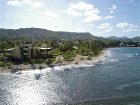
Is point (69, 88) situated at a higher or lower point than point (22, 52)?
lower

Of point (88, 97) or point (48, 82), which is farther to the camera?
point (48, 82)

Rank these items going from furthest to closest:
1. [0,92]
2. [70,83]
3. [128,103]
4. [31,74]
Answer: [31,74], [70,83], [0,92], [128,103]

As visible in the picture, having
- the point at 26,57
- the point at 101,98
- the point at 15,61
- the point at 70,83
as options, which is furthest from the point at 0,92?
the point at 26,57

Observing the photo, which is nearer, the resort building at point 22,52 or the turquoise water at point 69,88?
the turquoise water at point 69,88

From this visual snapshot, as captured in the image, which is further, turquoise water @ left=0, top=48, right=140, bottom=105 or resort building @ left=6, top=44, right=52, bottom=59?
resort building @ left=6, top=44, right=52, bottom=59

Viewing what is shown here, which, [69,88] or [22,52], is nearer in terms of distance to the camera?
[69,88]

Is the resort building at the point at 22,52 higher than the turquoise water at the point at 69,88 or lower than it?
higher

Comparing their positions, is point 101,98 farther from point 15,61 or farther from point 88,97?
point 15,61

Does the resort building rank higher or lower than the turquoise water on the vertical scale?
higher
